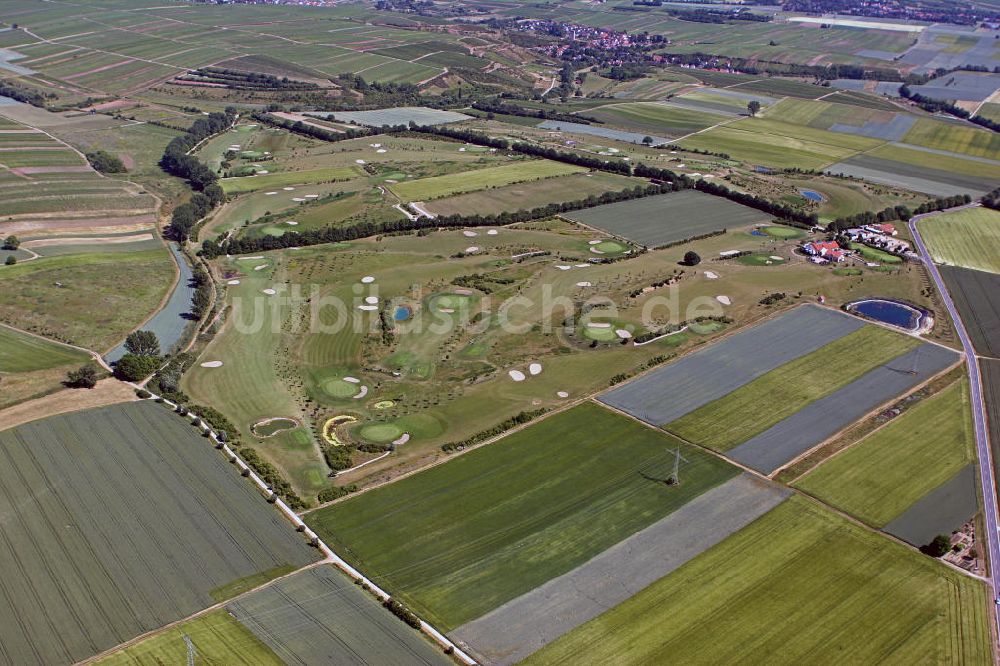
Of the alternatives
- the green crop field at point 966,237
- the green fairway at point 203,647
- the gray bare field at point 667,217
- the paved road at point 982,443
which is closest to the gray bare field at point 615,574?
the green fairway at point 203,647

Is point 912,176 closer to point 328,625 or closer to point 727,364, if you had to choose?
point 727,364

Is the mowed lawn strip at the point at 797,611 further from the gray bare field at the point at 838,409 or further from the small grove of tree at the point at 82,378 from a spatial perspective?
the small grove of tree at the point at 82,378

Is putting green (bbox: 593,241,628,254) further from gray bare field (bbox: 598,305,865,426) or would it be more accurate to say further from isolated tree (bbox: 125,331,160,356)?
isolated tree (bbox: 125,331,160,356)

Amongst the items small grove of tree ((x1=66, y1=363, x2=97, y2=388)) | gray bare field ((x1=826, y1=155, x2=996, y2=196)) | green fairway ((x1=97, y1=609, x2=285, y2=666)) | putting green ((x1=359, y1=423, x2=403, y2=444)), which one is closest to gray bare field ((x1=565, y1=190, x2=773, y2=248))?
gray bare field ((x1=826, y1=155, x2=996, y2=196))

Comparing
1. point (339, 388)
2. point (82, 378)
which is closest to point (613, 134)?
point (339, 388)

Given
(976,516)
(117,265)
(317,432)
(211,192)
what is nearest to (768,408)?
(976,516)
